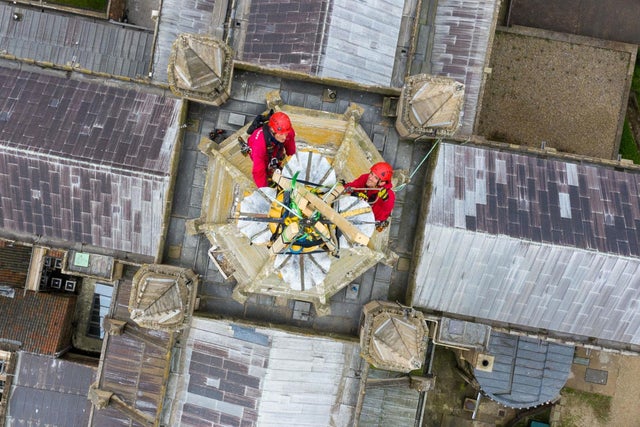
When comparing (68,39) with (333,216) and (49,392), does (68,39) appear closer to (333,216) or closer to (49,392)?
(49,392)

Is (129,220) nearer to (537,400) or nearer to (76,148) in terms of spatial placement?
(76,148)

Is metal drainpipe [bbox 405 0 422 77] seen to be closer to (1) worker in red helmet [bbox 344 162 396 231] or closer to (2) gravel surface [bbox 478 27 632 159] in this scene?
(2) gravel surface [bbox 478 27 632 159]

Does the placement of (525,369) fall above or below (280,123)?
below

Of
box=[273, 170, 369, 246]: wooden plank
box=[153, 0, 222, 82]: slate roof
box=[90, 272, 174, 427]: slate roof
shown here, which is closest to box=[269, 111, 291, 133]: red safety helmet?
box=[273, 170, 369, 246]: wooden plank

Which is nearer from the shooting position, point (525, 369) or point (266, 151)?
point (266, 151)

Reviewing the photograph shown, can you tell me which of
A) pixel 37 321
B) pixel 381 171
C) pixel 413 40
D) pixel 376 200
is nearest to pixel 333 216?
pixel 381 171

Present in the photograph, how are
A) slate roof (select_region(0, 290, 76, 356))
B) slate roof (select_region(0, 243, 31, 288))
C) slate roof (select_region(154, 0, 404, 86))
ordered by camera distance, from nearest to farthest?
1. slate roof (select_region(154, 0, 404, 86))
2. slate roof (select_region(0, 290, 76, 356))
3. slate roof (select_region(0, 243, 31, 288))

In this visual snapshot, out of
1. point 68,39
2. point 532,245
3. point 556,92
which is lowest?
point 532,245

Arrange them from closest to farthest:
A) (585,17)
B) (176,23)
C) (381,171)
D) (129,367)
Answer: (381,171)
(129,367)
(176,23)
(585,17)
